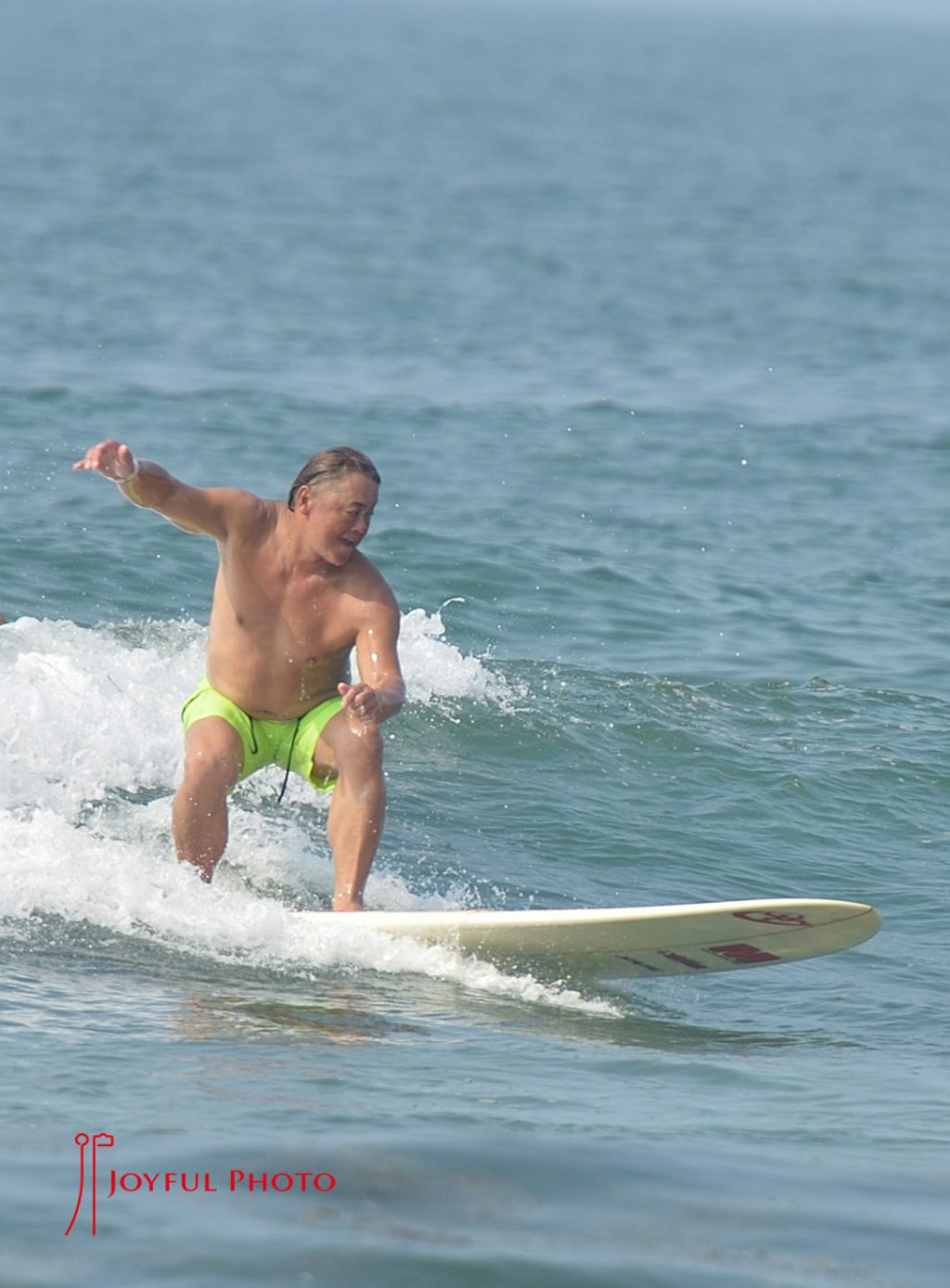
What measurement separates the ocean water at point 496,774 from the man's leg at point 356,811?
0.29 metres

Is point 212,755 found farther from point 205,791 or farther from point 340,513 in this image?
point 340,513

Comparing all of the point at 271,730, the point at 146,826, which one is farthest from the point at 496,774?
the point at 271,730

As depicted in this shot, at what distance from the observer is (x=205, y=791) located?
298 inches

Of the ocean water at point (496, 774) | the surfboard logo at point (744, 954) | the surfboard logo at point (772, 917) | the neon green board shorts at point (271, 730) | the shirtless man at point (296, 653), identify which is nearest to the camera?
the ocean water at point (496, 774)

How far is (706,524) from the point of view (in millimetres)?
16188

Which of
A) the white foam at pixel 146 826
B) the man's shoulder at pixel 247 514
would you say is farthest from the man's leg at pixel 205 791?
the man's shoulder at pixel 247 514

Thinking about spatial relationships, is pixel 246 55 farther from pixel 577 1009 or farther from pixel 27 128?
pixel 577 1009

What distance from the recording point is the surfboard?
7004 mm

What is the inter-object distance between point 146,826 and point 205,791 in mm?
1658

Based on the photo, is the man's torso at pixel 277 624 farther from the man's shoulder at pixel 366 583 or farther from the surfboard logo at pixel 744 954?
the surfboard logo at pixel 744 954

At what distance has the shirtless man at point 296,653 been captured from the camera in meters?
7.40

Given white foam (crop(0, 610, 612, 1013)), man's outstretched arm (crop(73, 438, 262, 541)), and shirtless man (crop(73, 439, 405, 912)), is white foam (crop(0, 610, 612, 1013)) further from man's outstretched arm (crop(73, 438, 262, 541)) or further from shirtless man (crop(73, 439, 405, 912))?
man's outstretched arm (crop(73, 438, 262, 541))

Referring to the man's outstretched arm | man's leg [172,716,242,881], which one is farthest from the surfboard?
the man's outstretched arm

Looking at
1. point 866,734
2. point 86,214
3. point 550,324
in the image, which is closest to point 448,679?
point 866,734
